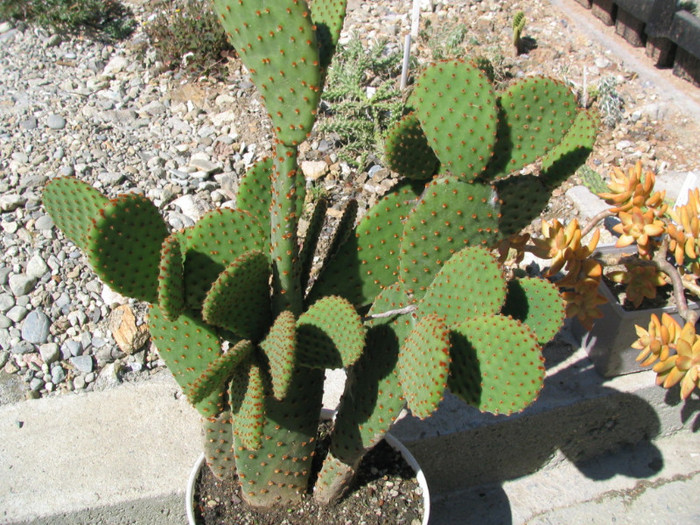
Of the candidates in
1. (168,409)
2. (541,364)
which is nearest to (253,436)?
(541,364)

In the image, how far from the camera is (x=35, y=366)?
279 centimetres

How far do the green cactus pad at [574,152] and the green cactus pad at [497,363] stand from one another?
52 centimetres

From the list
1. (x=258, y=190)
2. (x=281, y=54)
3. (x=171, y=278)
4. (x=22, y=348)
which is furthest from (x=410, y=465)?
(x=22, y=348)

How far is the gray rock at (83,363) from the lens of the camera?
110 inches

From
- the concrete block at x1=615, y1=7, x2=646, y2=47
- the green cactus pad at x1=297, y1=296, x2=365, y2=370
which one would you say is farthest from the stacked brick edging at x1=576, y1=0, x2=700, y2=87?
the green cactus pad at x1=297, y1=296, x2=365, y2=370

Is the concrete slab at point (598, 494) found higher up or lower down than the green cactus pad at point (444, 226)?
lower down

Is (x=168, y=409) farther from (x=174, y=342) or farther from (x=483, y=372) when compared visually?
(x=483, y=372)

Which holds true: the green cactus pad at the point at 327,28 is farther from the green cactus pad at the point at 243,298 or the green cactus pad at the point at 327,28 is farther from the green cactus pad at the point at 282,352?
the green cactus pad at the point at 282,352

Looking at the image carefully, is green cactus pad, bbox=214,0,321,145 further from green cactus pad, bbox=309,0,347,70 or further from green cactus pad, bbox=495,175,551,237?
green cactus pad, bbox=495,175,551,237

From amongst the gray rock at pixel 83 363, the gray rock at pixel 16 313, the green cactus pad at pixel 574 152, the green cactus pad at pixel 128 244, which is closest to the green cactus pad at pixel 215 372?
the green cactus pad at pixel 128 244

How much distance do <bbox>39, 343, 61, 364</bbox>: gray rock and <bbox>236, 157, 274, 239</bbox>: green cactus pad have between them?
5.00 feet

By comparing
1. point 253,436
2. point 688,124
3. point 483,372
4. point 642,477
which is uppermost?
point 483,372

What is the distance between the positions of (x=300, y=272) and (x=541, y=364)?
628 millimetres

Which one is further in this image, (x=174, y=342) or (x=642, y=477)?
(x=642, y=477)
